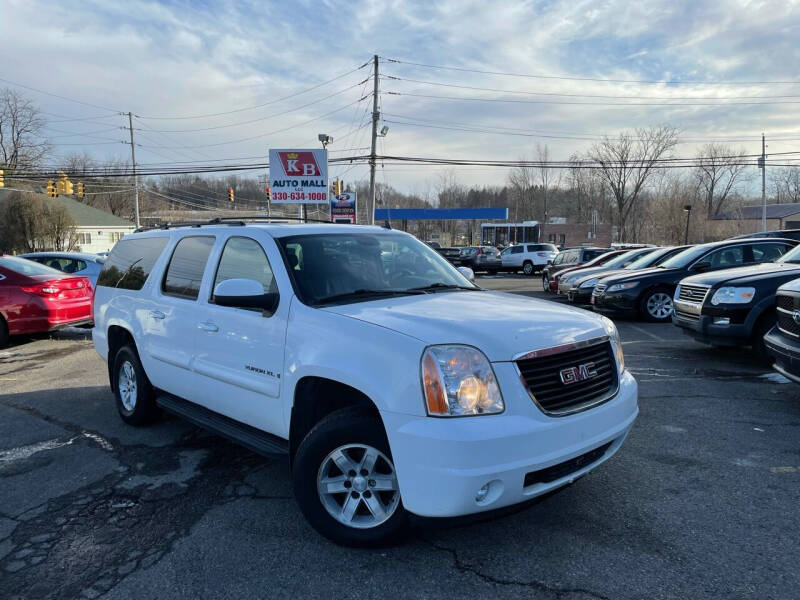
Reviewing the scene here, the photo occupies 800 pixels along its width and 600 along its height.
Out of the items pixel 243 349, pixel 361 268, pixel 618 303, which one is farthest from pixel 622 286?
pixel 243 349

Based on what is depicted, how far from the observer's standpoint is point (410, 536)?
3035 mm

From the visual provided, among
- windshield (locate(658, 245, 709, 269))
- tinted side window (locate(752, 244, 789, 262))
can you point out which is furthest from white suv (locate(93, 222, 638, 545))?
tinted side window (locate(752, 244, 789, 262))

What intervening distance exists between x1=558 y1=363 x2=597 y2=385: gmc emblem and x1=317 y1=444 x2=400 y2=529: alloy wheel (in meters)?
1.02

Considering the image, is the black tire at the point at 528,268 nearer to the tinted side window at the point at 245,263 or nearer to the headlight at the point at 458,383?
the tinted side window at the point at 245,263

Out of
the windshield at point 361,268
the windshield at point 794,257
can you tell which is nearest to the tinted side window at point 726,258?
the windshield at point 794,257

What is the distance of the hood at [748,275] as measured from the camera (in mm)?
6766

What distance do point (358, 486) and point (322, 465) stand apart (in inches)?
8.9

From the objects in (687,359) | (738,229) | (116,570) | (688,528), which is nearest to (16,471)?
(116,570)

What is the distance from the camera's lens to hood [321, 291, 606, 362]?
2754 mm

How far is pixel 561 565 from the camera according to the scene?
110 inches

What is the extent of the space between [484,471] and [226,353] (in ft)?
6.79

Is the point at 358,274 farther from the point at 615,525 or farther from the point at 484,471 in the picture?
the point at 615,525

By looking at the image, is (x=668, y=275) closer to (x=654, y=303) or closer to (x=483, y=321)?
(x=654, y=303)

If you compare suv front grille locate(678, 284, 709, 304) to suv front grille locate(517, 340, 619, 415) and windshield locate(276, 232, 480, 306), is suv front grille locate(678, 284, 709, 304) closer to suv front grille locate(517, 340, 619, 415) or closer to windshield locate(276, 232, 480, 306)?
windshield locate(276, 232, 480, 306)
